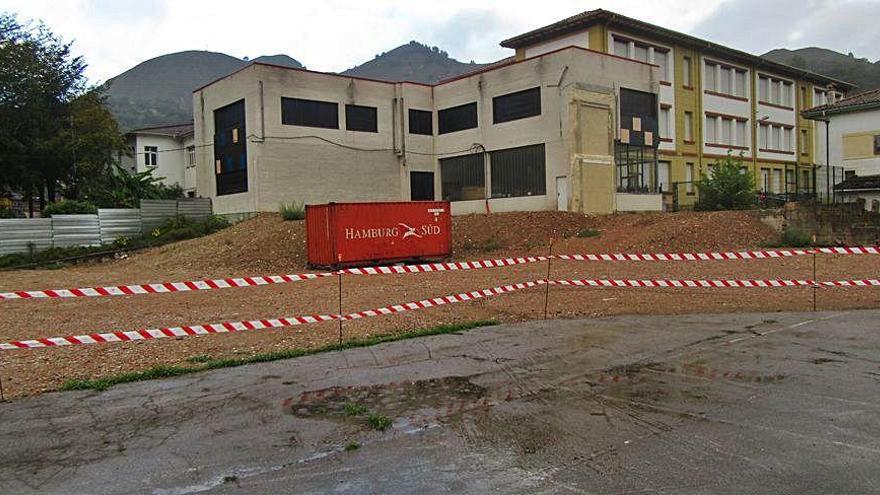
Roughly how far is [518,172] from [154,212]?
18.7 metres

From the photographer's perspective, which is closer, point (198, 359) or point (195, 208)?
point (198, 359)

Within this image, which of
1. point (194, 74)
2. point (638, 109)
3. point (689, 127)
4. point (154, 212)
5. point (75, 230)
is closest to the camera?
point (75, 230)

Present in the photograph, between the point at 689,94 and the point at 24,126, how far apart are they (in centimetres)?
3974

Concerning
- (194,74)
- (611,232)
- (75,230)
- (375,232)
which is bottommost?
(611,232)

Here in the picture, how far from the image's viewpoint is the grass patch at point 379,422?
212 inches

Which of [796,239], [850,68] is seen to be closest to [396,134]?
[796,239]

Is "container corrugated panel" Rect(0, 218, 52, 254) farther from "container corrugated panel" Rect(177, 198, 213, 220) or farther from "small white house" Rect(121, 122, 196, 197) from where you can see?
"small white house" Rect(121, 122, 196, 197)

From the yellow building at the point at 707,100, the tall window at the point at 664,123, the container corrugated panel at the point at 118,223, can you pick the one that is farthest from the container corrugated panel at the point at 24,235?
the tall window at the point at 664,123

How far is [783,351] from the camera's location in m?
8.11

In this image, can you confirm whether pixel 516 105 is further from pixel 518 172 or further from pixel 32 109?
pixel 32 109

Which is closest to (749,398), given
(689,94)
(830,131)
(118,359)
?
(118,359)

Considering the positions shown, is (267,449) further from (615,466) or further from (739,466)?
(739,466)

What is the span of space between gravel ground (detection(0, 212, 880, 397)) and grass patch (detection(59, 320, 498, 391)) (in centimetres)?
37

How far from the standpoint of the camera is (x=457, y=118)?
118 feet
